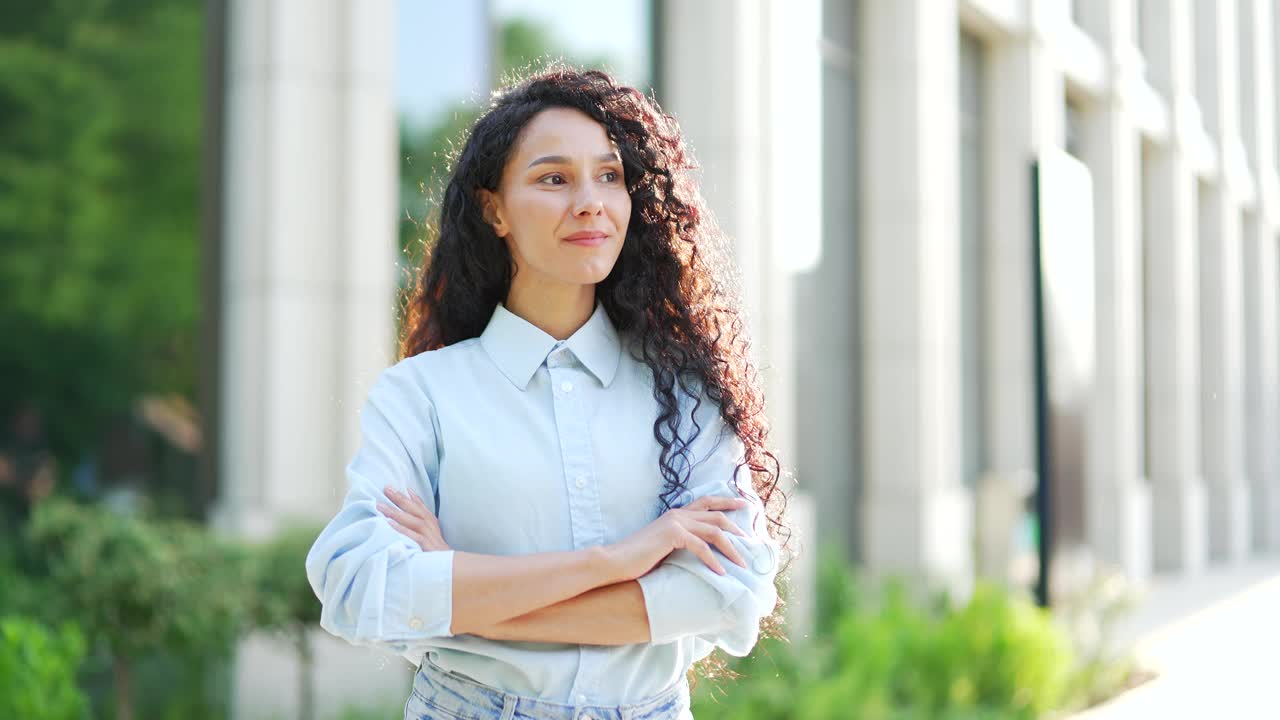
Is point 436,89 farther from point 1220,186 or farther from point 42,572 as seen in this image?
point 1220,186

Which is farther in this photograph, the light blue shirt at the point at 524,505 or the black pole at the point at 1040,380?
the black pole at the point at 1040,380

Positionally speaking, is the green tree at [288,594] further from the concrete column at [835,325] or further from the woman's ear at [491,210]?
the concrete column at [835,325]

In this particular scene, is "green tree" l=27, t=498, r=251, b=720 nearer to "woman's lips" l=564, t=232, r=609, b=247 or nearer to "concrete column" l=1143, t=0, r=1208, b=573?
"woman's lips" l=564, t=232, r=609, b=247

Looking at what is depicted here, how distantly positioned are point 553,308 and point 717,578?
1.74ft

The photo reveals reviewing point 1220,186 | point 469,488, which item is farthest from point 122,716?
point 1220,186

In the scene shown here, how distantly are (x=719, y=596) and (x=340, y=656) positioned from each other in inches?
181

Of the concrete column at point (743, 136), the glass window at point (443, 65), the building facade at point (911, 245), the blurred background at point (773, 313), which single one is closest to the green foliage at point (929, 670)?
the blurred background at point (773, 313)

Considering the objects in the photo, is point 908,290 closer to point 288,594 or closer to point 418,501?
point 288,594

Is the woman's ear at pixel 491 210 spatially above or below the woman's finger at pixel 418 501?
above

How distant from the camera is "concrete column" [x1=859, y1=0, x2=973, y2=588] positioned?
9914 mm

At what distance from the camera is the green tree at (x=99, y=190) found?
9.27 metres

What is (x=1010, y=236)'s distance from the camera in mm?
11836

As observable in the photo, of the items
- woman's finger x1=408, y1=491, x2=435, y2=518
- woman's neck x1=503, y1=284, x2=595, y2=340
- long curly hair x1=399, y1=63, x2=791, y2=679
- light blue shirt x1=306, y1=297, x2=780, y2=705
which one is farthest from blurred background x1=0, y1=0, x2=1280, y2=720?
woman's finger x1=408, y1=491, x2=435, y2=518

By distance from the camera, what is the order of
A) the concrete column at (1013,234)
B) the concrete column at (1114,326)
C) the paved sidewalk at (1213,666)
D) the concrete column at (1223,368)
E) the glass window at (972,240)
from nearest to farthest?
the paved sidewalk at (1213,666), the concrete column at (1013,234), the glass window at (972,240), the concrete column at (1114,326), the concrete column at (1223,368)
